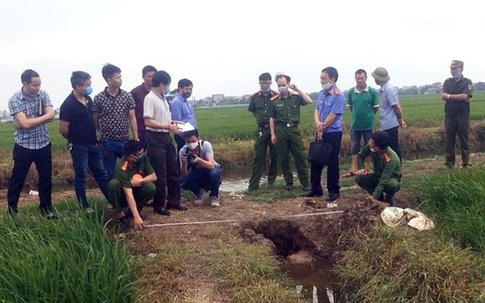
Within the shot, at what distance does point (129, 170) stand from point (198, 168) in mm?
1275

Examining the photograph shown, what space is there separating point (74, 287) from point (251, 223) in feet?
8.34

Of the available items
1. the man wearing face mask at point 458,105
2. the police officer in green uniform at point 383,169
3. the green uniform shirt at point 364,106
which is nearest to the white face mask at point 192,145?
the police officer in green uniform at point 383,169

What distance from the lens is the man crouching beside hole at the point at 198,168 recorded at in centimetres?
649

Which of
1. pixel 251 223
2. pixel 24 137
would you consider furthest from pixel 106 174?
pixel 251 223

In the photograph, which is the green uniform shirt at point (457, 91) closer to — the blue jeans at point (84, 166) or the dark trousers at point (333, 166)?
the dark trousers at point (333, 166)

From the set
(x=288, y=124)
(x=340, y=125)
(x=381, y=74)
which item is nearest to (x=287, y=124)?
(x=288, y=124)

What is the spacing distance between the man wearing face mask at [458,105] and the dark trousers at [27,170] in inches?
235

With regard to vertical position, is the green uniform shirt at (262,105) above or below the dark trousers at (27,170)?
above

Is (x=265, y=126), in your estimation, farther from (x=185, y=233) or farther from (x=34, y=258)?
(x=34, y=258)

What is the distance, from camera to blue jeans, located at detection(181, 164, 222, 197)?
6641 millimetres

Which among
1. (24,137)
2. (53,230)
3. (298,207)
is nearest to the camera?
(53,230)

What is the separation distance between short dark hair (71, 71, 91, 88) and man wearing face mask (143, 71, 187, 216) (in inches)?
29.0

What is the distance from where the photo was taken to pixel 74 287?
153 inches

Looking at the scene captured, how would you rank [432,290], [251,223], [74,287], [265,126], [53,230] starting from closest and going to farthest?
[74,287]
[432,290]
[53,230]
[251,223]
[265,126]
